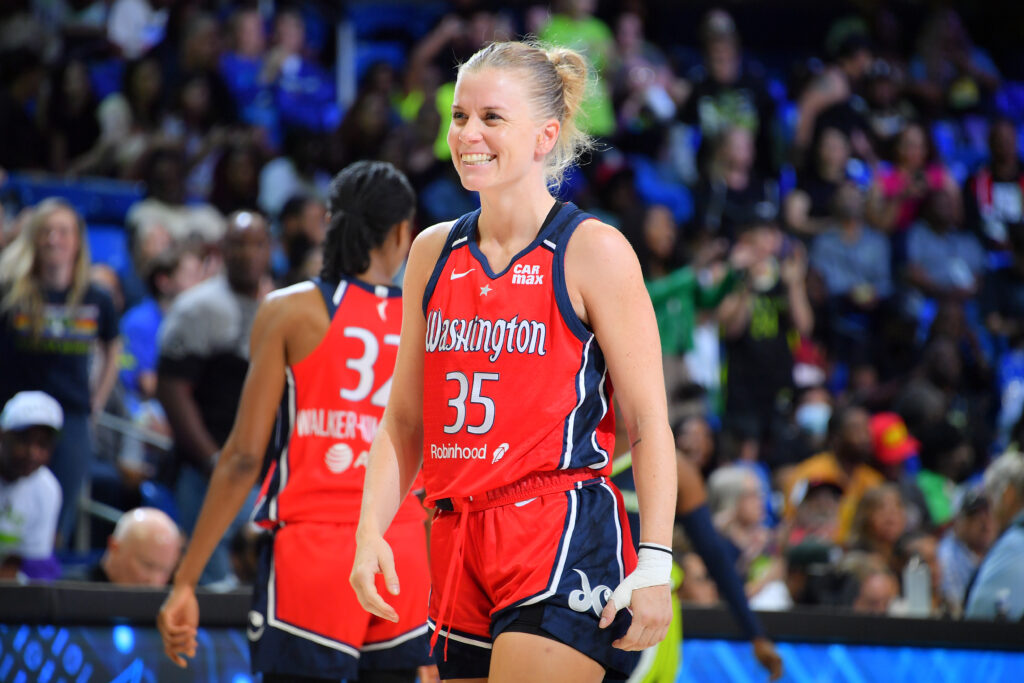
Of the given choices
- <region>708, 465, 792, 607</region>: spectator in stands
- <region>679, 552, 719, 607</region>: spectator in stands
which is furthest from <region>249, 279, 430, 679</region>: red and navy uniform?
<region>708, 465, 792, 607</region>: spectator in stands

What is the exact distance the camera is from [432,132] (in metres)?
10.0

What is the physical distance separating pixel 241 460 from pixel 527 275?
1.20m

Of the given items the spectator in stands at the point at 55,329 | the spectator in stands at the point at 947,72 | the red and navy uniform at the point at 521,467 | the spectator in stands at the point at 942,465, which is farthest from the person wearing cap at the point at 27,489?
the spectator in stands at the point at 947,72

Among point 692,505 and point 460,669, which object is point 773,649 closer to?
point 692,505

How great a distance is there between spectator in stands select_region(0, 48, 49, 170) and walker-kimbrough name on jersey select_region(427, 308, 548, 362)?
7.86m

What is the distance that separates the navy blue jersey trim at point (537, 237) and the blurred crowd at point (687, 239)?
119 inches

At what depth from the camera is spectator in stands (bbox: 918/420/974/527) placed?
8320mm

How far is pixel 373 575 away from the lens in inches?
101

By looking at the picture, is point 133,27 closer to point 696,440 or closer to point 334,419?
point 696,440

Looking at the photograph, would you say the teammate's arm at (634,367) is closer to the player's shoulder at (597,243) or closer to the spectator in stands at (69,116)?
the player's shoulder at (597,243)

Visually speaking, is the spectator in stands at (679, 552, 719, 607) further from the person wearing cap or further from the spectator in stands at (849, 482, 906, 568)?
the person wearing cap

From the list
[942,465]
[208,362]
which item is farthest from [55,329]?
[942,465]

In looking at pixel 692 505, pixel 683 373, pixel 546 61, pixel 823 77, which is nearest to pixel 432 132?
pixel 683 373

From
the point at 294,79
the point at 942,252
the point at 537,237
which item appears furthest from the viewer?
the point at 942,252
